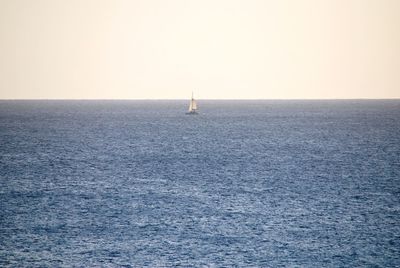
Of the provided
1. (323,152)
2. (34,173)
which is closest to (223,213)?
(34,173)

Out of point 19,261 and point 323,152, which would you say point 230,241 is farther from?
point 323,152

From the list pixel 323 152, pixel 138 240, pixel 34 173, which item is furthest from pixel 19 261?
pixel 323 152

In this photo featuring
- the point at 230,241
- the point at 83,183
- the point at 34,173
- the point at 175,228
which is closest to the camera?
the point at 230,241

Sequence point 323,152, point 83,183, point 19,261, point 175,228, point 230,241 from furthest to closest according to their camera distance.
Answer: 1. point 323,152
2. point 83,183
3. point 175,228
4. point 230,241
5. point 19,261

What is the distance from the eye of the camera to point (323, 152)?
85938 millimetres

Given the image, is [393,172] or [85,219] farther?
[393,172]

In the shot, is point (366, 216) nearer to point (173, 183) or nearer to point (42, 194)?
point (173, 183)

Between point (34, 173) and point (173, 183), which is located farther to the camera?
point (34, 173)

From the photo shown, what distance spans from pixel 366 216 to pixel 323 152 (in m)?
46.7

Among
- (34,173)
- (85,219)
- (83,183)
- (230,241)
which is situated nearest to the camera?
(230,241)

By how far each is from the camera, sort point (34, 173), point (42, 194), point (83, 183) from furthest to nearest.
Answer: point (34, 173) < point (83, 183) < point (42, 194)

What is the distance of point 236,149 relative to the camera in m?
91.1

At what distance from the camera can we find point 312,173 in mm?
62656

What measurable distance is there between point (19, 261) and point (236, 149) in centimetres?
6388
